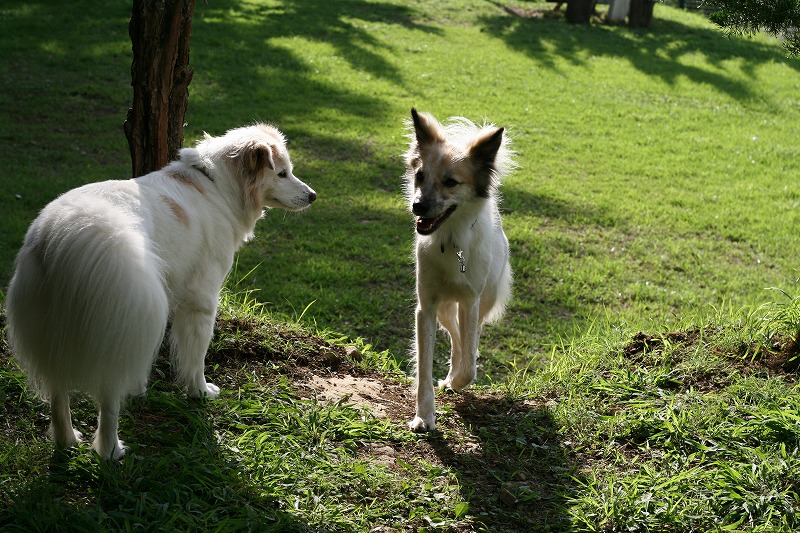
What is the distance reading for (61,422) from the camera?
3648mm

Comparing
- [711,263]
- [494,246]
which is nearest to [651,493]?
[494,246]

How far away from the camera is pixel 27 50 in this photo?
50.9 ft

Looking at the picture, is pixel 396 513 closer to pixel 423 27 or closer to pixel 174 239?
pixel 174 239

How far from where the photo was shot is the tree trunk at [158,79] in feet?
16.3

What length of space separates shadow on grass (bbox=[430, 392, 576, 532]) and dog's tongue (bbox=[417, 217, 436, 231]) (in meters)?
1.20

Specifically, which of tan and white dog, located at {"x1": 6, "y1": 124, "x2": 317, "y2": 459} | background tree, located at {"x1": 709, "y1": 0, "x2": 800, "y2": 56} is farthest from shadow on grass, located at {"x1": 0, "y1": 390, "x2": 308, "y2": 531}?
background tree, located at {"x1": 709, "y1": 0, "x2": 800, "y2": 56}

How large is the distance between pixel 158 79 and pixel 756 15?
359cm

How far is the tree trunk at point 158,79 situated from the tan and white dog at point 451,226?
1588 millimetres

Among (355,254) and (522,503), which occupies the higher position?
(522,503)

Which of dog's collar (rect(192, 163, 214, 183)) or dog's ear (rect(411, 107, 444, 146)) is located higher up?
dog's ear (rect(411, 107, 444, 146))

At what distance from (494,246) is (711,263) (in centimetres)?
464

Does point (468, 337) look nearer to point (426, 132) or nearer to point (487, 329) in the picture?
point (426, 132)

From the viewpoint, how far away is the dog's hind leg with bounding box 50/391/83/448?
3600 mm

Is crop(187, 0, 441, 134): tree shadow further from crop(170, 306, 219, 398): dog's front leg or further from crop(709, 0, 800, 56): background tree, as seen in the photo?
crop(709, 0, 800, 56): background tree
